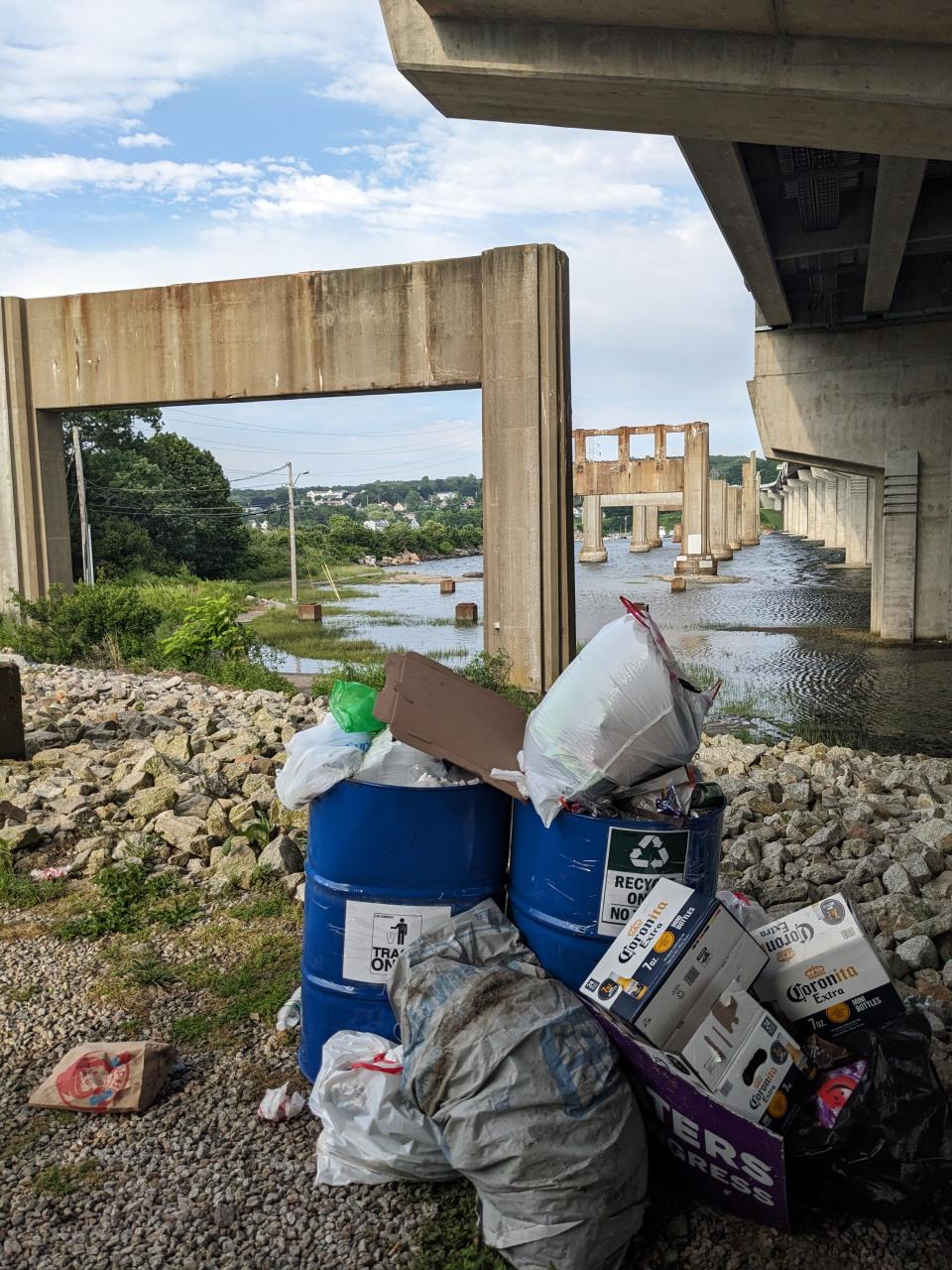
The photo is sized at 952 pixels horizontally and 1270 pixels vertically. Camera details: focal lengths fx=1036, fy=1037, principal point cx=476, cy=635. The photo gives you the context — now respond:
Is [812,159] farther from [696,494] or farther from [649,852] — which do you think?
[696,494]

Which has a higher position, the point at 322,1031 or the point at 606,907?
the point at 606,907

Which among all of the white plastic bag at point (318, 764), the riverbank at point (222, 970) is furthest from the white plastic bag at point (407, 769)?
the riverbank at point (222, 970)

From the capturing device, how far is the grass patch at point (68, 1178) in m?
2.70

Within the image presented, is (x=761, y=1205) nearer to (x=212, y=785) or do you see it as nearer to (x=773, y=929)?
(x=773, y=929)

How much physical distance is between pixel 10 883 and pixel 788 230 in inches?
441

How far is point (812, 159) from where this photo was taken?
32.3ft

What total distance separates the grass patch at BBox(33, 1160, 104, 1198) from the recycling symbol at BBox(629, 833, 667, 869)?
5.43ft

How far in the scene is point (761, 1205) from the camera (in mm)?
2459

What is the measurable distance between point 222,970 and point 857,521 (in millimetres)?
42288

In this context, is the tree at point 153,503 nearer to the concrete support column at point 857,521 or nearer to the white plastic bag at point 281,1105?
the concrete support column at point 857,521

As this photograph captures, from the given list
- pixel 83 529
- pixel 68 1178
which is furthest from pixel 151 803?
pixel 83 529

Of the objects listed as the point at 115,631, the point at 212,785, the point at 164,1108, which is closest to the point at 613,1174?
the point at 164,1108

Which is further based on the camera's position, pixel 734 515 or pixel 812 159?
pixel 734 515

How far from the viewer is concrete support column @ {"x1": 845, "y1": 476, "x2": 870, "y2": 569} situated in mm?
41022
